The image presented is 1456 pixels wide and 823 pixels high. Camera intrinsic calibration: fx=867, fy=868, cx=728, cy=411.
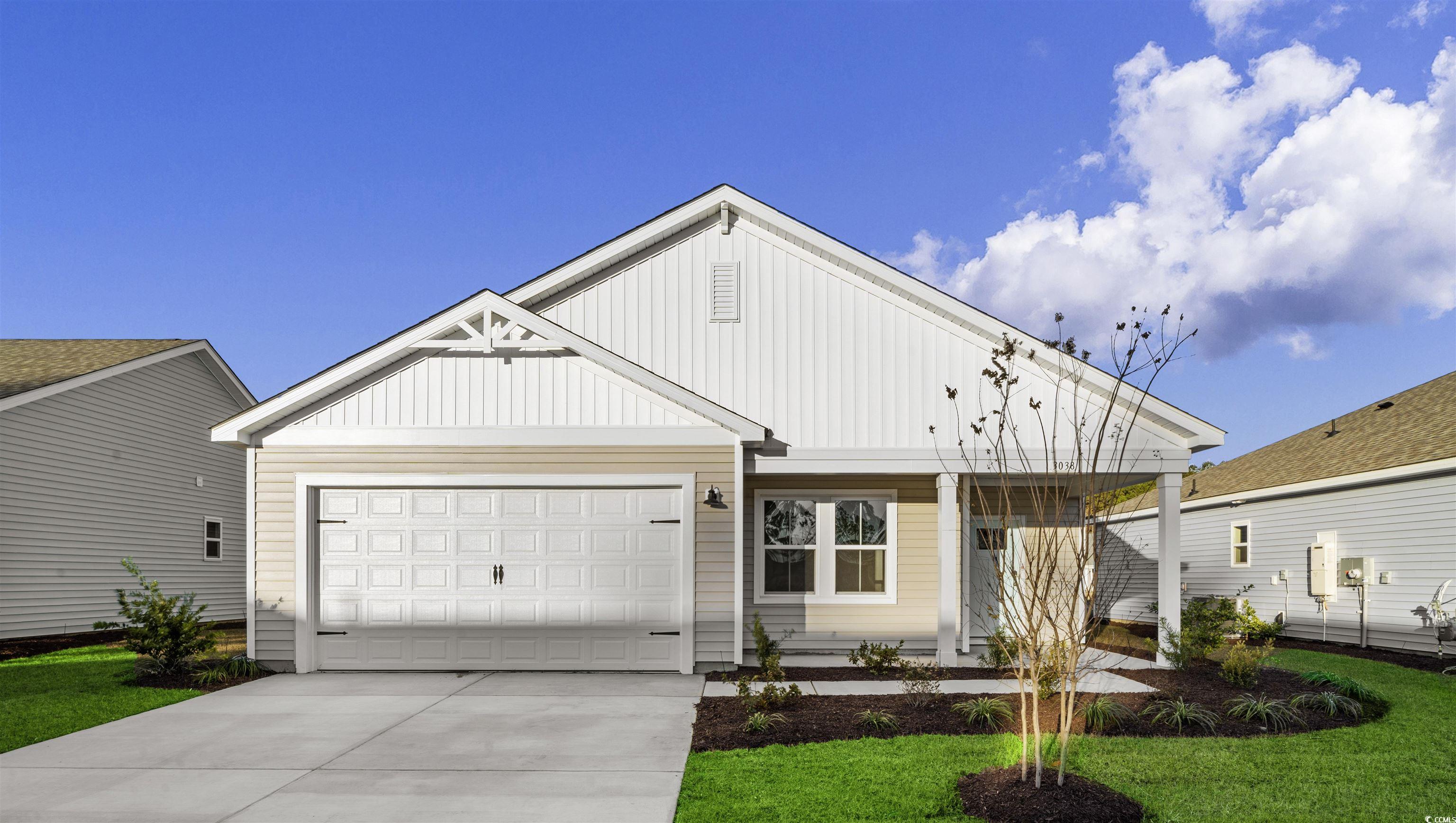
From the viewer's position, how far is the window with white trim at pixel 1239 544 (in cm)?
1903

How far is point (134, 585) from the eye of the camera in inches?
694

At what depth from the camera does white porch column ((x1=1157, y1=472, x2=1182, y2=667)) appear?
36.7 feet

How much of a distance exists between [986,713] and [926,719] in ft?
1.73

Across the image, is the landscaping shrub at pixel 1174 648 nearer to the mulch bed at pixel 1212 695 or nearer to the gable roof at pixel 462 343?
the mulch bed at pixel 1212 695

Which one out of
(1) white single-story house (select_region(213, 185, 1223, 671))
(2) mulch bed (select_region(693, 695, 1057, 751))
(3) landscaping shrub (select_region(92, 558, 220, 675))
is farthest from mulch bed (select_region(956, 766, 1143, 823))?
(3) landscaping shrub (select_region(92, 558, 220, 675))

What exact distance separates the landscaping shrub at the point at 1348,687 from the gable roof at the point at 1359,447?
4.76 meters

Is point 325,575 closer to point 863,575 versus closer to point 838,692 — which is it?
point 838,692

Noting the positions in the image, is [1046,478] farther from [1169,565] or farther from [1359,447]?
[1359,447]

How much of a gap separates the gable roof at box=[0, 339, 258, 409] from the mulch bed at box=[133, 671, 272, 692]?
7.65 meters

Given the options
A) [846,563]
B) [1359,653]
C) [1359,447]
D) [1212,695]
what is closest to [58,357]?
[846,563]

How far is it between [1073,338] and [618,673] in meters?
7.13

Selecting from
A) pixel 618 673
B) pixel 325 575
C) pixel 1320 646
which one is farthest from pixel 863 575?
pixel 1320 646

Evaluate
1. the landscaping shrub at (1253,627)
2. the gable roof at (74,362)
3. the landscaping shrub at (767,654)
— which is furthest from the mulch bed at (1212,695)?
the gable roof at (74,362)

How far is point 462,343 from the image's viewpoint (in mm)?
10805
